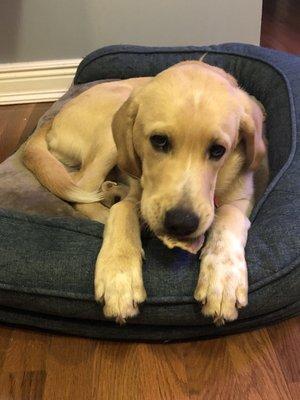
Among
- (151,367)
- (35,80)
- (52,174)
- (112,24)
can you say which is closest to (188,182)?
(151,367)

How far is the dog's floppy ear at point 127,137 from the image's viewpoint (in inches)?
68.6

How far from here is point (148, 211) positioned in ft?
5.08

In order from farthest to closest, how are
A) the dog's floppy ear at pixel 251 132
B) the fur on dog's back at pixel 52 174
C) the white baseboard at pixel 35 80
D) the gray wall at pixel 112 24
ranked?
the white baseboard at pixel 35 80 < the gray wall at pixel 112 24 < the fur on dog's back at pixel 52 174 < the dog's floppy ear at pixel 251 132

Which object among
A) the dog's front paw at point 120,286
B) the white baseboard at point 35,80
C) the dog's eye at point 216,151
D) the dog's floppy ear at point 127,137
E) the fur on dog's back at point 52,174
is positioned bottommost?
the white baseboard at point 35,80

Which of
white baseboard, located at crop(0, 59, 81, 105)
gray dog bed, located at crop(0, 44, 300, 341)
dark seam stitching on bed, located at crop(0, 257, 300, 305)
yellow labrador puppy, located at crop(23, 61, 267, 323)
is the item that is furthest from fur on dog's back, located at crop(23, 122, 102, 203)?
white baseboard, located at crop(0, 59, 81, 105)

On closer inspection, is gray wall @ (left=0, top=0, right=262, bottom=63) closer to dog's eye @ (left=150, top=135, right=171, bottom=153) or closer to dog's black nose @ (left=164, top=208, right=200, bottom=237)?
dog's eye @ (left=150, top=135, right=171, bottom=153)

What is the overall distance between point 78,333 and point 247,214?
728 mm

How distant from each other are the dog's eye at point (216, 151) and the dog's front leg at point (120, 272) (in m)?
0.33

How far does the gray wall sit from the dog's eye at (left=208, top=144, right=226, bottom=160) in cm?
223

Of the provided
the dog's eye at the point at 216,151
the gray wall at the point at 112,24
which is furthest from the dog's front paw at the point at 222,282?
the gray wall at the point at 112,24

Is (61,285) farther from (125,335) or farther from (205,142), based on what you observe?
(205,142)

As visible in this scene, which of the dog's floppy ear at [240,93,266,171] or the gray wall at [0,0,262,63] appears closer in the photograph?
the dog's floppy ear at [240,93,266,171]

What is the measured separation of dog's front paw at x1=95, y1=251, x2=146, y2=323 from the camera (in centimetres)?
148

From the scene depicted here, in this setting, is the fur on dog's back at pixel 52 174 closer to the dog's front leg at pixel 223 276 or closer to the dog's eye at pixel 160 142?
the dog's eye at pixel 160 142
